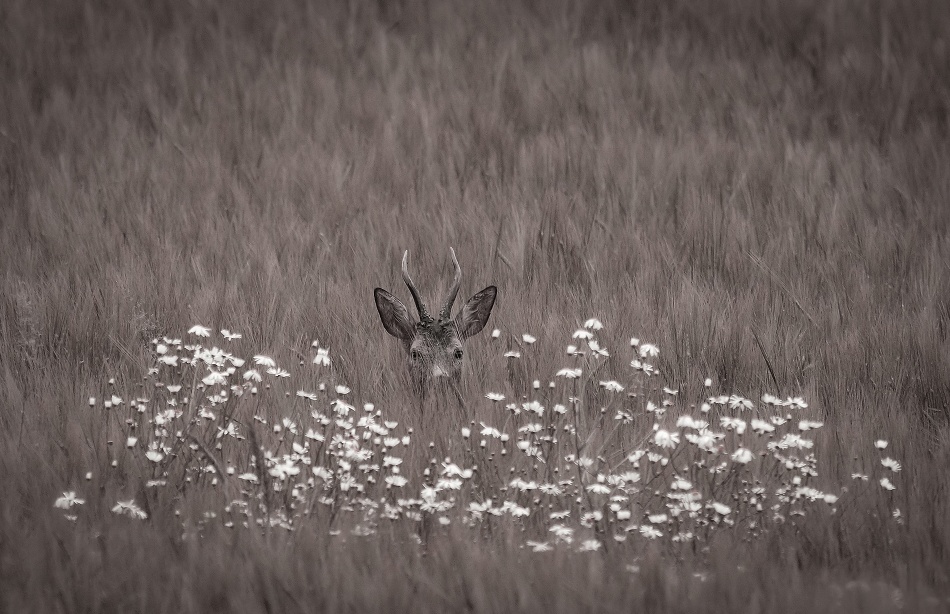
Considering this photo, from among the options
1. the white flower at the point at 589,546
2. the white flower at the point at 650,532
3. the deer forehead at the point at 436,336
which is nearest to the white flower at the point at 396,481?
the white flower at the point at 589,546

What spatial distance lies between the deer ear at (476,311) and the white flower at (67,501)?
2.35 m

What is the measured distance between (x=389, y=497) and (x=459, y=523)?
44cm

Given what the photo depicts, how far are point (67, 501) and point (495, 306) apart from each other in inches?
121

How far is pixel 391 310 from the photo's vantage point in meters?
5.39

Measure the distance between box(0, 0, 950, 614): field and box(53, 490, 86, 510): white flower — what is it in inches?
2.5

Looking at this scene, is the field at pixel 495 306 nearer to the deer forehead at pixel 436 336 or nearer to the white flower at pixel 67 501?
the white flower at pixel 67 501

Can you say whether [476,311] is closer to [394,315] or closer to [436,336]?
[436,336]

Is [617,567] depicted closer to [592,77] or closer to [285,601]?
[285,601]

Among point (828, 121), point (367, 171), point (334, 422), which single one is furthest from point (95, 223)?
point (828, 121)

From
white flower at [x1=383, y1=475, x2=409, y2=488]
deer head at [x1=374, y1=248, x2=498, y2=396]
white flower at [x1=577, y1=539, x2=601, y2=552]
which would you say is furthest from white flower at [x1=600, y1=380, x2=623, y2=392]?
white flower at [x1=383, y1=475, x2=409, y2=488]

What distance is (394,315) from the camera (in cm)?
541

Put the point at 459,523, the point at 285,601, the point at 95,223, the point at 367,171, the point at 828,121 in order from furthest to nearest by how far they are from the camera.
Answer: the point at 828,121, the point at 367,171, the point at 95,223, the point at 459,523, the point at 285,601

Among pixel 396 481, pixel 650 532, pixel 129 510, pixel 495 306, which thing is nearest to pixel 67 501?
pixel 129 510

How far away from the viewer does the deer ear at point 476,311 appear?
543cm
